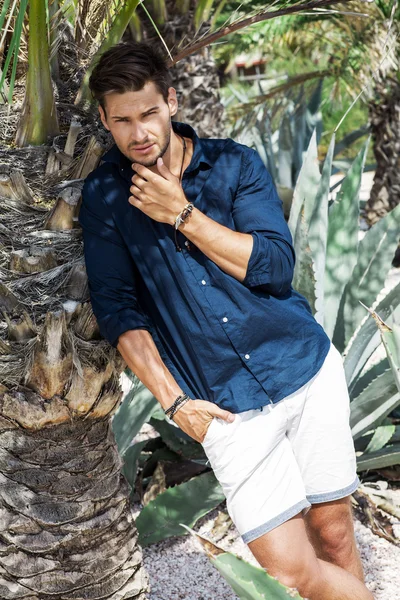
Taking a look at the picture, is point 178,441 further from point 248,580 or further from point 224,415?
point 248,580

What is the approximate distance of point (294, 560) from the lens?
2.16 meters

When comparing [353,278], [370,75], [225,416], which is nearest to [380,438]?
[353,278]

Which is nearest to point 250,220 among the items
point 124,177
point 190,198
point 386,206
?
point 190,198

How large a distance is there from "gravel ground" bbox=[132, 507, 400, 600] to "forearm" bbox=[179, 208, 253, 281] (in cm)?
155

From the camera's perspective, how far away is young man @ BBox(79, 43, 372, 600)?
215 cm

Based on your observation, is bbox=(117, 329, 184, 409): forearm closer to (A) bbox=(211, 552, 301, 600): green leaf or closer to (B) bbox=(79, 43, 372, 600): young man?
(B) bbox=(79, 43, 372, 600): young man

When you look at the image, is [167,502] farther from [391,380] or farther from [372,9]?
[372,9]

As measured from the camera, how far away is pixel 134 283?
2260 mm

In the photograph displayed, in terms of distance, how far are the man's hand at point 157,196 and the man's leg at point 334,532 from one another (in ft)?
3.30

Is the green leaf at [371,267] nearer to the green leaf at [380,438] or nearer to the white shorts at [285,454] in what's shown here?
the green leaf at [380,438]

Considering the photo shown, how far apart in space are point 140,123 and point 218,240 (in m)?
0.39

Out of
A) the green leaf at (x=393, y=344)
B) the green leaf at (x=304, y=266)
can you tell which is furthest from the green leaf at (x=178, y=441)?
the green leaf at (x=393, y=344)

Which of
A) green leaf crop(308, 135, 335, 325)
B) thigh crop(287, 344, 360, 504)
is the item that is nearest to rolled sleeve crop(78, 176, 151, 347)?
thigh crop(287, 344, 360, 504)

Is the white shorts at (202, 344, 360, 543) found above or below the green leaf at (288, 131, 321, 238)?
below
